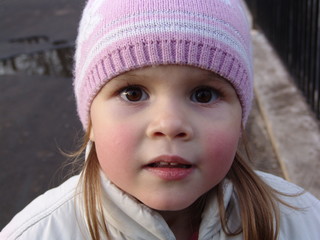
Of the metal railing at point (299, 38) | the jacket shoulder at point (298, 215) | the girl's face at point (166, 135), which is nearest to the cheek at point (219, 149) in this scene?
the girl's face at point (166, 135)

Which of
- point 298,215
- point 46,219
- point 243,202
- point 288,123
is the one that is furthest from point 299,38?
point 46,219

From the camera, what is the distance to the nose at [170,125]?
149 centimetres

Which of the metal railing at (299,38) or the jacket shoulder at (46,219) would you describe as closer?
the jacket shoulder at (46,219)

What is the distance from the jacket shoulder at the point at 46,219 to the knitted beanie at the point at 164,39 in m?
0.40

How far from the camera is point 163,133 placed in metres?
1.50

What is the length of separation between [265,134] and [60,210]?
2857 mm

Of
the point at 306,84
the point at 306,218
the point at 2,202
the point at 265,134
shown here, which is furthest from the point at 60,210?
the point at 306,84

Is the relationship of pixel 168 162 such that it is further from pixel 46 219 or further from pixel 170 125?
pixel 46 219

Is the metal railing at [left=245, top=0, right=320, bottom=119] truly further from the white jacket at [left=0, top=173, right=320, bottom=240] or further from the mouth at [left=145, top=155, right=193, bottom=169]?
the mouth at [left=145, top=155, right=193, bottom=169]

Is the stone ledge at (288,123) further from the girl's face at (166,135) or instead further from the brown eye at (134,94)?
the brown eye at (134,94)

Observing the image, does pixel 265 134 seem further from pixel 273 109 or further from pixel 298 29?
pixel 298 29

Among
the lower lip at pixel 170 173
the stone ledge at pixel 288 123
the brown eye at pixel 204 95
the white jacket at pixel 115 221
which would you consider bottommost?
the stone ledge at pixel 288 123

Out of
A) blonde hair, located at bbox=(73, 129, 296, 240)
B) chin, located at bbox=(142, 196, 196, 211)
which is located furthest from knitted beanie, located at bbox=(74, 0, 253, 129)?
chin, located at bbox=(142, 196, 196, 211)

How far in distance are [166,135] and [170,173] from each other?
12 cm
